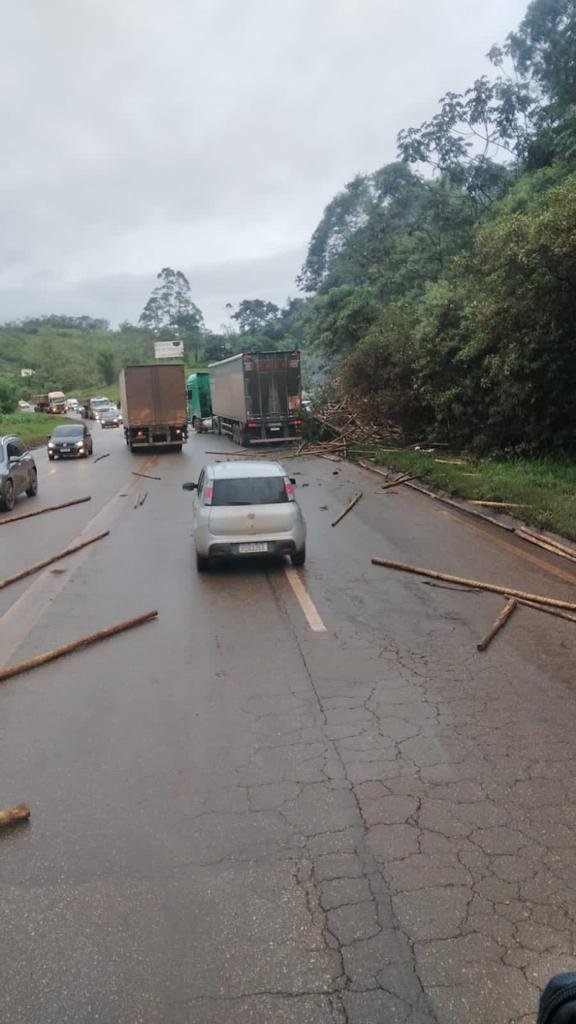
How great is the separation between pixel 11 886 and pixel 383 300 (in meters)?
41.2

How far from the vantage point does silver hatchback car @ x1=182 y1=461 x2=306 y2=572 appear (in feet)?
33.8

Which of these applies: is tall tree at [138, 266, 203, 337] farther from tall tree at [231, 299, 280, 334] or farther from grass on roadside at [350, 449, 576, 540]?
grass on roadside at [350, 449, 576, 540]

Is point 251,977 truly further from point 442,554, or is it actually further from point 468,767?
point 442,554

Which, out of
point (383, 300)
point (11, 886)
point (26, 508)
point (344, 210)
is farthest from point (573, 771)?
point (344, 210)

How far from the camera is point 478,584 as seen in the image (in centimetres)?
934

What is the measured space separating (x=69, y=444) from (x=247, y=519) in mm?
24973

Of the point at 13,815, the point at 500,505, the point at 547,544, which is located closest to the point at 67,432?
the point at 500,505

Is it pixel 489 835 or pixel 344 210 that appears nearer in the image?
Result: pixel 489 835

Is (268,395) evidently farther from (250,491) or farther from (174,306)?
(174,306)

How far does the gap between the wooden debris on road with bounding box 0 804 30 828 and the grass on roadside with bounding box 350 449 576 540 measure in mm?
8863

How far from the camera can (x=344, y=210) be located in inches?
3059

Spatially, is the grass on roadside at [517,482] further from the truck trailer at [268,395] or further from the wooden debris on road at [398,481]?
the truck trailer at [268,395]

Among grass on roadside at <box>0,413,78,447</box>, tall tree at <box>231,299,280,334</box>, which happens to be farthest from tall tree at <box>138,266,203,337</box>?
grass on roadside at <box>0,413,78,447</box>

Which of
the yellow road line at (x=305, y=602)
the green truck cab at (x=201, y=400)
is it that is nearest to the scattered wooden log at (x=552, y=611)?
the yellow road line at (x=305, y=602)
